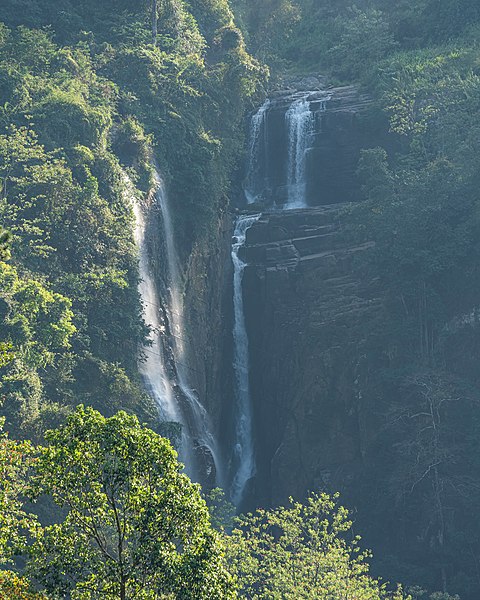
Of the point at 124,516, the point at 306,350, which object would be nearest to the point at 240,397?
the point at 306,350

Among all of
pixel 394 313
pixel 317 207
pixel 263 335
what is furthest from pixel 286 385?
pixel 317 207

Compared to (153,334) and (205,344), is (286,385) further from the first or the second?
(153,334)

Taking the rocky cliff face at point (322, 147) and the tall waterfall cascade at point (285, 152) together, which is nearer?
the rocky cliff face at point (322, 147)

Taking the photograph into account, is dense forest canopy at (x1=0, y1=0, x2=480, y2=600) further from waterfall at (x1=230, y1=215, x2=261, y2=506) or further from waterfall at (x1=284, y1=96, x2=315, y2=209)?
waterfall at (x1=284, y1=96, x2=315, y2=209)

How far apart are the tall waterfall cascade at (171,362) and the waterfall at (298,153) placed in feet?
31.9

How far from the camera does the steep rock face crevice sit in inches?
1572

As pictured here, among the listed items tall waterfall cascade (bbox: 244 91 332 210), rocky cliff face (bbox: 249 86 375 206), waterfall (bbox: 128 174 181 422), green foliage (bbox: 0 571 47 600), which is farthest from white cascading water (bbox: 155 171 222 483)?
green foliage (bbox: 0 571 47 600)

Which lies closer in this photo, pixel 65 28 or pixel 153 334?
pixel 153 334

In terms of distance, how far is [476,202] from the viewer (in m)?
39.5

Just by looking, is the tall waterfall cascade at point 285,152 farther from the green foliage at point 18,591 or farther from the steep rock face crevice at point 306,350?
the green foliage at point 18,591

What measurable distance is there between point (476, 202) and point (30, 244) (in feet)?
56.9

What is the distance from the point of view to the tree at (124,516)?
15961mm

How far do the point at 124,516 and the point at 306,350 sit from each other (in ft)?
82.5

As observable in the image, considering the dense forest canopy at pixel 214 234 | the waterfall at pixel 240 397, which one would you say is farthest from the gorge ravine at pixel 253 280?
the dense forest canopy at pixel 214 234
